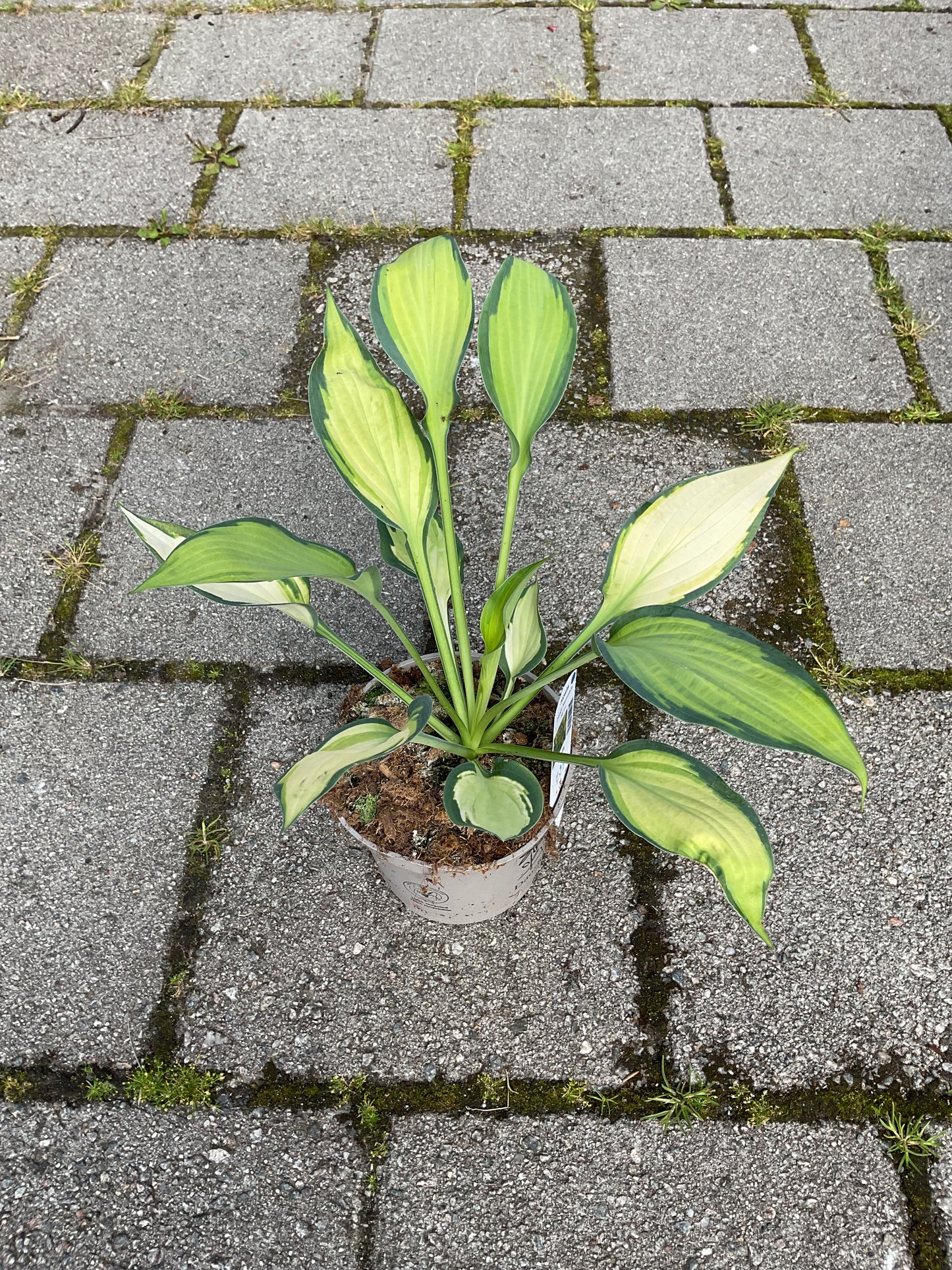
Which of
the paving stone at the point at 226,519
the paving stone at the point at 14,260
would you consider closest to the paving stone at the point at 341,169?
the paving stone at the point at 14,260

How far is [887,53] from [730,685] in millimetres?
2292

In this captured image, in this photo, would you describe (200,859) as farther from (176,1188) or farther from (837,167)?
(837,167)

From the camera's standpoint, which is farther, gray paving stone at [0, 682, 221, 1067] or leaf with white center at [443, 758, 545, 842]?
gray paving stone at [0, 682, 221, 1067]

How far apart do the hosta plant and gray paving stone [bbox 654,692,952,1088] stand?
15.4 inches

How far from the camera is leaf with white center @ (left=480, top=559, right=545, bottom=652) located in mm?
917

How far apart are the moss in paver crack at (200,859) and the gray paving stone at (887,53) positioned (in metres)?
2.05

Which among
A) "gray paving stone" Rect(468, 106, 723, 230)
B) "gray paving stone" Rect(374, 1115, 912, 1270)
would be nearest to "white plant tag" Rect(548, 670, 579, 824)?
"gray paving stone" Rect(374, 1115, 912, 1270)

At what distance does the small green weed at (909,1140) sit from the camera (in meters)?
1.01

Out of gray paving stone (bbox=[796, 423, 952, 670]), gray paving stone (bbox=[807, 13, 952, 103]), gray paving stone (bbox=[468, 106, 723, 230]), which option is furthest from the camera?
gray paving stone (bbox=[807, 13, 952, 103])

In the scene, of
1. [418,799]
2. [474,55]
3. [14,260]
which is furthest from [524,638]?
[474,55]

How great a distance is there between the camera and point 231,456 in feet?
5.23

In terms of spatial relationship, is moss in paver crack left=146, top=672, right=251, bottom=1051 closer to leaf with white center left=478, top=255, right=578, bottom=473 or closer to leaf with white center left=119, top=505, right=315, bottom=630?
leaf with white center left=119, top=505, right=315, bottom=630

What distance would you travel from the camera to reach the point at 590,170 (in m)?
2.04

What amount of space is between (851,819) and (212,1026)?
85 centimetres
